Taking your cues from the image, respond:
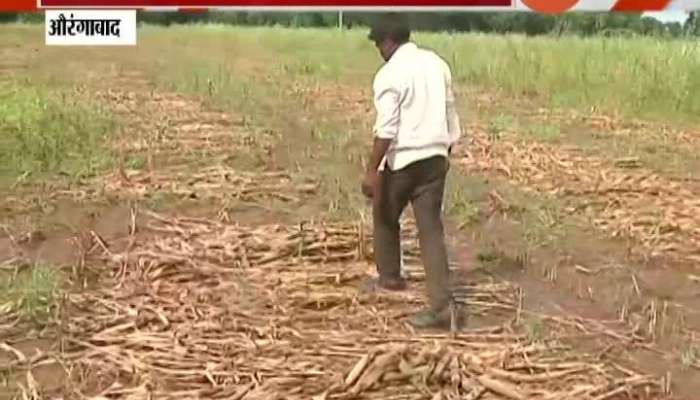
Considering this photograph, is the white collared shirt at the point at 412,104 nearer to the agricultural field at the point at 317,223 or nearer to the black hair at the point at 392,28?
the black hair at the point at 392,28

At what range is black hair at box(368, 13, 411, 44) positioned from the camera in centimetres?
452

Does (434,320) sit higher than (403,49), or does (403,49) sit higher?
(403,49)

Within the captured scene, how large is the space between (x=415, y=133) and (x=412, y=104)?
0.33ft

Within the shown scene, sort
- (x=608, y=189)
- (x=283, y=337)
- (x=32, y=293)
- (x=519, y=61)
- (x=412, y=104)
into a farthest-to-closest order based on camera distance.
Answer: (x=608, y=189) < (x=519, y=61) < (x=32, y=293) < (x=283, y=337) < (x=412, y=104)

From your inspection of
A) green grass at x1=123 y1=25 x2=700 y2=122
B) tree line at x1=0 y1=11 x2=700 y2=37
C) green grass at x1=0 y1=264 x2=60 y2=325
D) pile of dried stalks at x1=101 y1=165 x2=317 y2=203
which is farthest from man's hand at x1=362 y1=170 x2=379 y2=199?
pile of dried stalks at x1=101 y1=165 x2=317 y2=203

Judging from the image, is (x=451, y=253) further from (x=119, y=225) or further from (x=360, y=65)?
(x=119, y=225)

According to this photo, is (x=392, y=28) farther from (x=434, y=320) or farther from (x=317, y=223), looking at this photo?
(x=317, y=223)

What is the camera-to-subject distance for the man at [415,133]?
14.8ft

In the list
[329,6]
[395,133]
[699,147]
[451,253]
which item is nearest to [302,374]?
[395,133]

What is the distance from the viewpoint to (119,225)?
6.14 m

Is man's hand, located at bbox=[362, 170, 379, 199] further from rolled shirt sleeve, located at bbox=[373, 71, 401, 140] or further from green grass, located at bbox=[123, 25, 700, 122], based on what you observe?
green grass, located at bbox=[123, 25, 700, 122]

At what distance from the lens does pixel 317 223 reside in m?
6.11

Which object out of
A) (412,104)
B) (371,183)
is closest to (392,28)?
(412,104)

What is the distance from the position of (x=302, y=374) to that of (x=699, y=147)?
425cm
